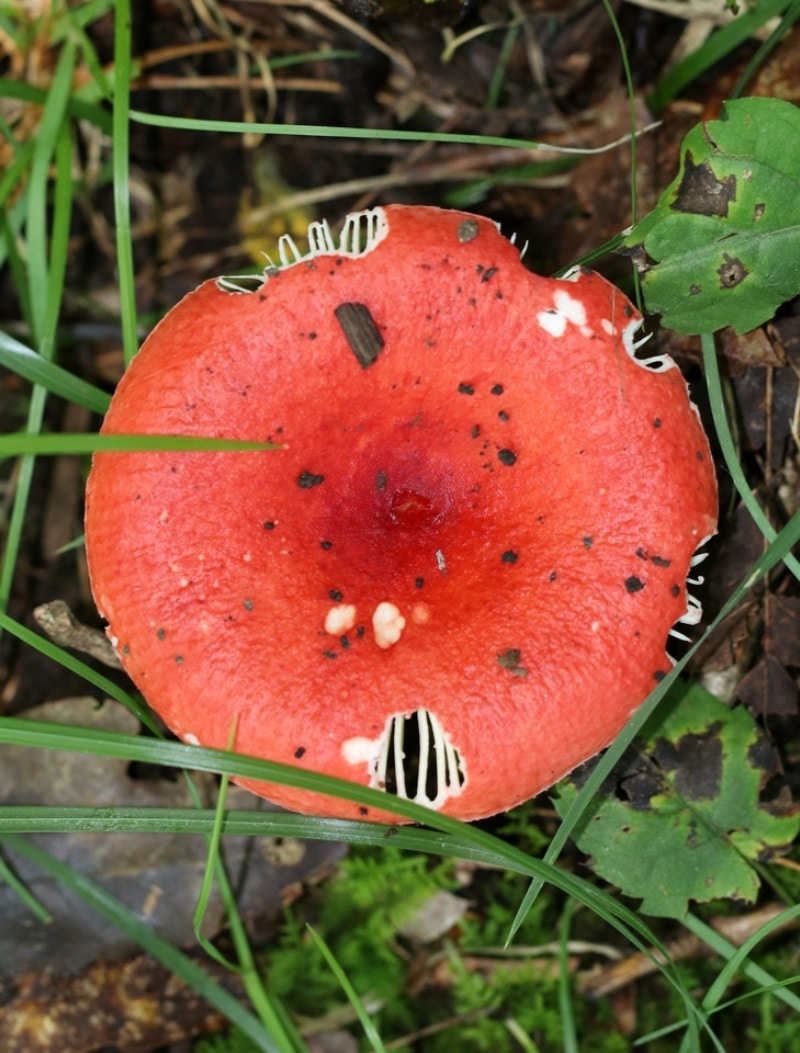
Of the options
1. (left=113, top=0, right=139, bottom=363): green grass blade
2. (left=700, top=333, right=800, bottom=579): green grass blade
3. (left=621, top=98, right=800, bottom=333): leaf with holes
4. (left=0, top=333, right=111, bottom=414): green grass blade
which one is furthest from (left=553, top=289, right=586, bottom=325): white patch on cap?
(left=0, top=333, right=111, bottom=414): green grass blade

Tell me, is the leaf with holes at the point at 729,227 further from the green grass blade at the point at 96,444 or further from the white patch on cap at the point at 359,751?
the white patch on cap at the point at 359,751

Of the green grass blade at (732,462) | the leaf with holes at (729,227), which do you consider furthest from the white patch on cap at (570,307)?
the green grass blade at (732,462)

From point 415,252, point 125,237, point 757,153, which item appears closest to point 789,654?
point 757,153

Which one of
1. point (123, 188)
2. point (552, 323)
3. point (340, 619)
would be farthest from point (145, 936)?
point (123, 188)

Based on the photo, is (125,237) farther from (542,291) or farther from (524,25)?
(524,25)

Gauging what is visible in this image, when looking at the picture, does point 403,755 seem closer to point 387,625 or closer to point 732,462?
point 387,625

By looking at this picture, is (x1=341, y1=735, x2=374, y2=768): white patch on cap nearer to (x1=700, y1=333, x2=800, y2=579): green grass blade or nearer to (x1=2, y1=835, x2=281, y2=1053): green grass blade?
(x1=2, y1=835, x2=281, y2=1053): green grass blade
